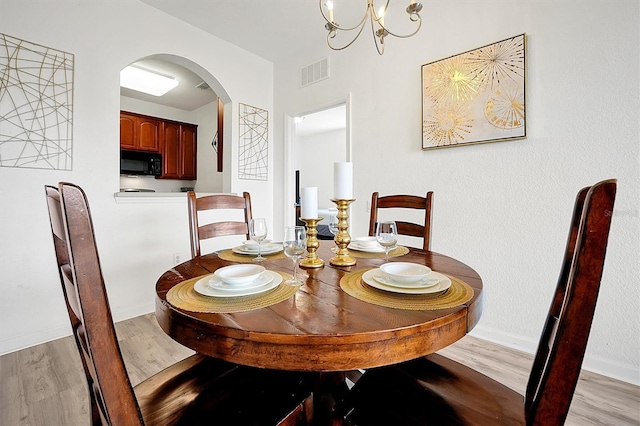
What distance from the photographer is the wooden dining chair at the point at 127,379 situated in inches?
17.5

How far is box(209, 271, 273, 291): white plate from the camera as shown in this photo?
2.55 ft

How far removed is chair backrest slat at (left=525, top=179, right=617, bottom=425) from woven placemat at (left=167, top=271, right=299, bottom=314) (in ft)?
1.83

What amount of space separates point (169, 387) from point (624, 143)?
2.42 m

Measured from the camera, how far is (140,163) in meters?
4.63

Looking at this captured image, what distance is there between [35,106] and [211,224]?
5.23 ft

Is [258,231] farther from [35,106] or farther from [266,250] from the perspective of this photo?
[35,106]

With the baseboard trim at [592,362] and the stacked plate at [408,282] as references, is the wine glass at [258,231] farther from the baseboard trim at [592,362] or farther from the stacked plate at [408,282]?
the baseboard trim at [592,362]

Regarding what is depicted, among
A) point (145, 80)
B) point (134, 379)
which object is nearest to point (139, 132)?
point (145, 80)

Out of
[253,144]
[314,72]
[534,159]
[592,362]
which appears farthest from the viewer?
[253,144]

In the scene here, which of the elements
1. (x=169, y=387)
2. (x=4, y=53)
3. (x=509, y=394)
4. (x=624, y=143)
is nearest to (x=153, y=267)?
(x=4, y=53)

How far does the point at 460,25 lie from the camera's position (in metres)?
2.15

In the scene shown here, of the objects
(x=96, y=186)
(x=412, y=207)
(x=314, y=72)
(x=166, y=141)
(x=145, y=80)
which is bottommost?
(x=412, y=207)

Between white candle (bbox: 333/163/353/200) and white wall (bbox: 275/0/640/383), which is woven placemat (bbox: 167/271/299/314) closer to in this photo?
white candle (bbox: 333/163/353/200)

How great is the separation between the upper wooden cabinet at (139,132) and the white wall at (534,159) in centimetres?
374
